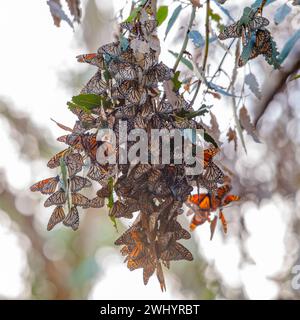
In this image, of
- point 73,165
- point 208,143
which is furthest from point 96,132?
point 208,143

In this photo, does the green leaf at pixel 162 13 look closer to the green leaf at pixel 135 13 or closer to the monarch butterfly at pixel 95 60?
the green leaf at pixel 135 13

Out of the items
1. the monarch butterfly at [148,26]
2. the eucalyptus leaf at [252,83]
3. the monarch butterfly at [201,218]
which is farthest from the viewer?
the eucalyptus leaf at [252,83]

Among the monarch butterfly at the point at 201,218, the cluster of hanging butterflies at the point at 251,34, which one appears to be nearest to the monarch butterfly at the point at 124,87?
the cluster of hanging butterflies at the point at 251,34

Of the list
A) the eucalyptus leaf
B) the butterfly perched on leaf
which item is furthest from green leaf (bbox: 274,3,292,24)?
the butterfly perched on leaf

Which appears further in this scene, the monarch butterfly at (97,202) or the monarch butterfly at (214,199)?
the monarch butterfly at (214,199)

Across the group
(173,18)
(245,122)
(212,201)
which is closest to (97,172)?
(212,201)

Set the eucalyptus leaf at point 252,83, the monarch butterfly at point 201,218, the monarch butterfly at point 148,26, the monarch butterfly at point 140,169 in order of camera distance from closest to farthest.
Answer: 1. the monarch butterfly at point 140,169
2. the monarch butterfly at point 148,26
3. the monarch butterfly at point 201,218
4. the eucalyptus leaf at point 252,83
